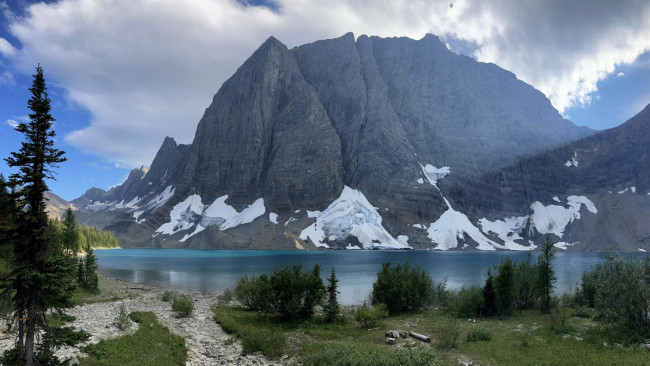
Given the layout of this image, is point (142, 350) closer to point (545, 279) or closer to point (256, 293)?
point (256, 293)

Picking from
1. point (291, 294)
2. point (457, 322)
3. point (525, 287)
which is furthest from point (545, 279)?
point (291, 294)

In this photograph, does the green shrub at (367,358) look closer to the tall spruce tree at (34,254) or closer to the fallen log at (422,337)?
the fallen log at (422,337)

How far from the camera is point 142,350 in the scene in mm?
19078

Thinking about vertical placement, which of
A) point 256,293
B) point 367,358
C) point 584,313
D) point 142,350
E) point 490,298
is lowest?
point 584,313

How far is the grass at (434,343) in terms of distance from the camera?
17.5 m

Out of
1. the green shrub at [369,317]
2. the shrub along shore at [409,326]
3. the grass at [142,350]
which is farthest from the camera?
the green shrub at [369,317]

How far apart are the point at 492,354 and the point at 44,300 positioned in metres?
20.5

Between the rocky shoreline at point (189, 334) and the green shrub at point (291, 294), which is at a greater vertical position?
the green shrub at point (291, 294)

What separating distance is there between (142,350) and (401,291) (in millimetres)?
23550

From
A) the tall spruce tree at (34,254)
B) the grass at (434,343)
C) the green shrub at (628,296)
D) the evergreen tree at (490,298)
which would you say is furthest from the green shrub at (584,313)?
the tall spruce tree at (34,254)

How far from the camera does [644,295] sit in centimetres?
2208

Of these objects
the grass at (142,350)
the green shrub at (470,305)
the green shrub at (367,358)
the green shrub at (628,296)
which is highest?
the green shrub at (628,296)

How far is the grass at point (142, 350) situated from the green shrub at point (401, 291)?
19.8 m

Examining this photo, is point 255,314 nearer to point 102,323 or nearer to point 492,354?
point 102,323
